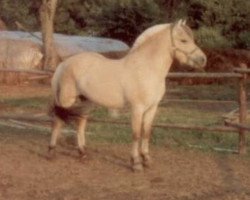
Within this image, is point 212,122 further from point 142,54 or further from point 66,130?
point 142,54

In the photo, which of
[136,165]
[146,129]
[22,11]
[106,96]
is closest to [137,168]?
[136,165]

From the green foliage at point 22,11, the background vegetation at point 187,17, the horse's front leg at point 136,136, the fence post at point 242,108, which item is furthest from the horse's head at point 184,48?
the green foliage at point 22,11

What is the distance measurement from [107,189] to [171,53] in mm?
1817

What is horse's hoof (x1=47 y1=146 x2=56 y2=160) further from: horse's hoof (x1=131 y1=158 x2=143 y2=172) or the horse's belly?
horse's hoof (x1=131 y1=158 x2=143 y2=172)

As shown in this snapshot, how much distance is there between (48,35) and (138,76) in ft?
45.9

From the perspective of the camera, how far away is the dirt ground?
25.8 feet

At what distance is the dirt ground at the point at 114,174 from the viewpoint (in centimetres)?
785

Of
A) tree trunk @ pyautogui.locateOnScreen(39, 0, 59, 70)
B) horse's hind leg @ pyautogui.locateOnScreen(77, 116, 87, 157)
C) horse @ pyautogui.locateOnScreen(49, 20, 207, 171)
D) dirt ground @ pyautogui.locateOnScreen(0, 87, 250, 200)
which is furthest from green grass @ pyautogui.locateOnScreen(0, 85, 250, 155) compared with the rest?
tree trunk @ pyautogui.locateOnScreen(39, 0, 59, 70)

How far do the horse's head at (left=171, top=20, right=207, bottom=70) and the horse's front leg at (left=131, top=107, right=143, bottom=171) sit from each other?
2.39ft

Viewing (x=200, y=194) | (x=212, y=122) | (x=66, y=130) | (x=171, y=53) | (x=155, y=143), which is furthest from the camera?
(x=212, y=122)

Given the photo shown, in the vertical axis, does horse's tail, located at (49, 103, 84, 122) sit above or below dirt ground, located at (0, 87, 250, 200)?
above

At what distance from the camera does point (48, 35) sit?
2272cm

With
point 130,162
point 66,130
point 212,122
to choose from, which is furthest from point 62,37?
point 130,162

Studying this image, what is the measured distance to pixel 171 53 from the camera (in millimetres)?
9094
